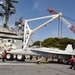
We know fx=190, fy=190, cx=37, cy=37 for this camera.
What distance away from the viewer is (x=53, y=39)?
107m

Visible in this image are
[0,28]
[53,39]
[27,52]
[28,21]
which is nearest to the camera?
[27,52]

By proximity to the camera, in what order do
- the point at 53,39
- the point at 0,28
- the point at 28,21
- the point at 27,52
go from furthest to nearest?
the point at 53,39 < the point at 0,28 < the point at 28,21 < the point at 27,52

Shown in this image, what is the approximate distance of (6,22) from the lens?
99.4m

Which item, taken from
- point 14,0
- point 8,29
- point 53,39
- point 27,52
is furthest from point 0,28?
point 27,52

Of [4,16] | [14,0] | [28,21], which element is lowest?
[28,21]

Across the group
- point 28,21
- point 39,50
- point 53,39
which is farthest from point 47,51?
point 53,39

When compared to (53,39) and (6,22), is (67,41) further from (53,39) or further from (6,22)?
(6,22)

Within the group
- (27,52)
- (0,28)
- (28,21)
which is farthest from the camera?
(0,28)

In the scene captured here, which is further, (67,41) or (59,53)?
(67,41)

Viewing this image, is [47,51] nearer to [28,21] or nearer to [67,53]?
[67,53]

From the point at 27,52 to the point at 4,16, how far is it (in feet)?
209

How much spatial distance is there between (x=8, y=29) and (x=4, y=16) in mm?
7158

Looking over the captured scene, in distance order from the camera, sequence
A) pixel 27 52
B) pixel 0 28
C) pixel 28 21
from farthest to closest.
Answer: pixel 0 28 → pixel 28 21 → pixel 27 52

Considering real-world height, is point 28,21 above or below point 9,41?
above
